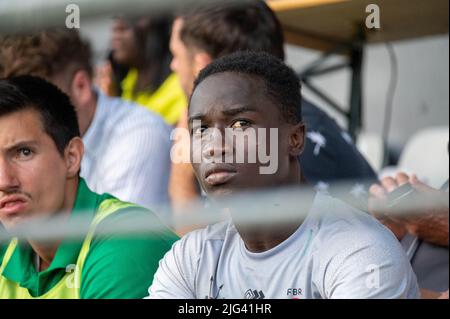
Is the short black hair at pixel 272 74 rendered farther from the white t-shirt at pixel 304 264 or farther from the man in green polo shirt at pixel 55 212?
the man in green polo shirt at pixel 55 212

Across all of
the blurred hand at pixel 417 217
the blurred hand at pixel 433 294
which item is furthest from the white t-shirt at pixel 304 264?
the blurred hand at pixel 433 294

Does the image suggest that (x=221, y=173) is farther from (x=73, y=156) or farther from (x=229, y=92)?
(x=73, y=156)

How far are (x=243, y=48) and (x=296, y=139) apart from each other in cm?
53

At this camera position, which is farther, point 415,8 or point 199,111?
point 415,8

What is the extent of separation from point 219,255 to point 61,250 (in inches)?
15.5

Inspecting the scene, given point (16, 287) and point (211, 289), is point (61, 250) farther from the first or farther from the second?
point (211, 289)

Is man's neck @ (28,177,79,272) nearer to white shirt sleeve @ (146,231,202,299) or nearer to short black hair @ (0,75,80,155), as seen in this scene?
short black hair @ (0,75,80,155)

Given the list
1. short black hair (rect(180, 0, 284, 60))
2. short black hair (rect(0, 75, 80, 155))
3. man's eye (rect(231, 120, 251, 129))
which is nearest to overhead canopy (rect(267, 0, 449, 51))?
short black hair (rect(180, 0, 284, 60))

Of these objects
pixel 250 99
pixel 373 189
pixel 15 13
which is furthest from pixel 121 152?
pixel 250 99

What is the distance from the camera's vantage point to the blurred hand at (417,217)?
1918 mm

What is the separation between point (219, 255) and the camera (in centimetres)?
165

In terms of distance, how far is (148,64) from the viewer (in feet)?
9.99

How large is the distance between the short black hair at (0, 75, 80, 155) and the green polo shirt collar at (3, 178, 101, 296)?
0.11m

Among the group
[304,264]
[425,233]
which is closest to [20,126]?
[304,264]
